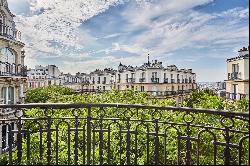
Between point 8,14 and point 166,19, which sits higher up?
point 8,14

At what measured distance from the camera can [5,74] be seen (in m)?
A: 24.2

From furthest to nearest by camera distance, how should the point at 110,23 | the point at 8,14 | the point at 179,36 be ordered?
the point at 8,14 → the point at 110,23 → the point at 179,36

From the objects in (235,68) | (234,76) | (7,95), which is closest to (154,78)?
(235,68)

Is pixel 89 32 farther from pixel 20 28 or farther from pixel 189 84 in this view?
pixel 189 84

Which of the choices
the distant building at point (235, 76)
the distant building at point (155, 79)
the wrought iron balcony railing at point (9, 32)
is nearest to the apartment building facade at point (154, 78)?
the distant building at point (155, 79)

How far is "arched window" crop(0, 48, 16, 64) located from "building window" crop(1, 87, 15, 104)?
2456 millimetres

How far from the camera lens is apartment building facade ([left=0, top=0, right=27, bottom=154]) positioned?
23.9 meters

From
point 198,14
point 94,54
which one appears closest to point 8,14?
point 94,54

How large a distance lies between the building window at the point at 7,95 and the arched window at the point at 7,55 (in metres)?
2.46

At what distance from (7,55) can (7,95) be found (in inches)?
136

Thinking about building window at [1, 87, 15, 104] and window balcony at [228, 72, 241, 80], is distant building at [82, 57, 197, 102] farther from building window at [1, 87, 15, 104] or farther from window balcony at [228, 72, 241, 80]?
building window at [1, 87, 15, 104]

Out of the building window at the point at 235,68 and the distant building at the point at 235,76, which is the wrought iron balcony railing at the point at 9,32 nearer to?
the distant building at the point at 235,76

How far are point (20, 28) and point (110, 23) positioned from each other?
17.7 metres

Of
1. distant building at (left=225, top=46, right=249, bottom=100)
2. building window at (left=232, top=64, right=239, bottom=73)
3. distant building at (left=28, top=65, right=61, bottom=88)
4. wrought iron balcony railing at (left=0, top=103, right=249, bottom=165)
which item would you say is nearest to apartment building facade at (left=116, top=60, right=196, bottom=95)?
distant building at (left=225, top=46, right=249, bottom=100)
